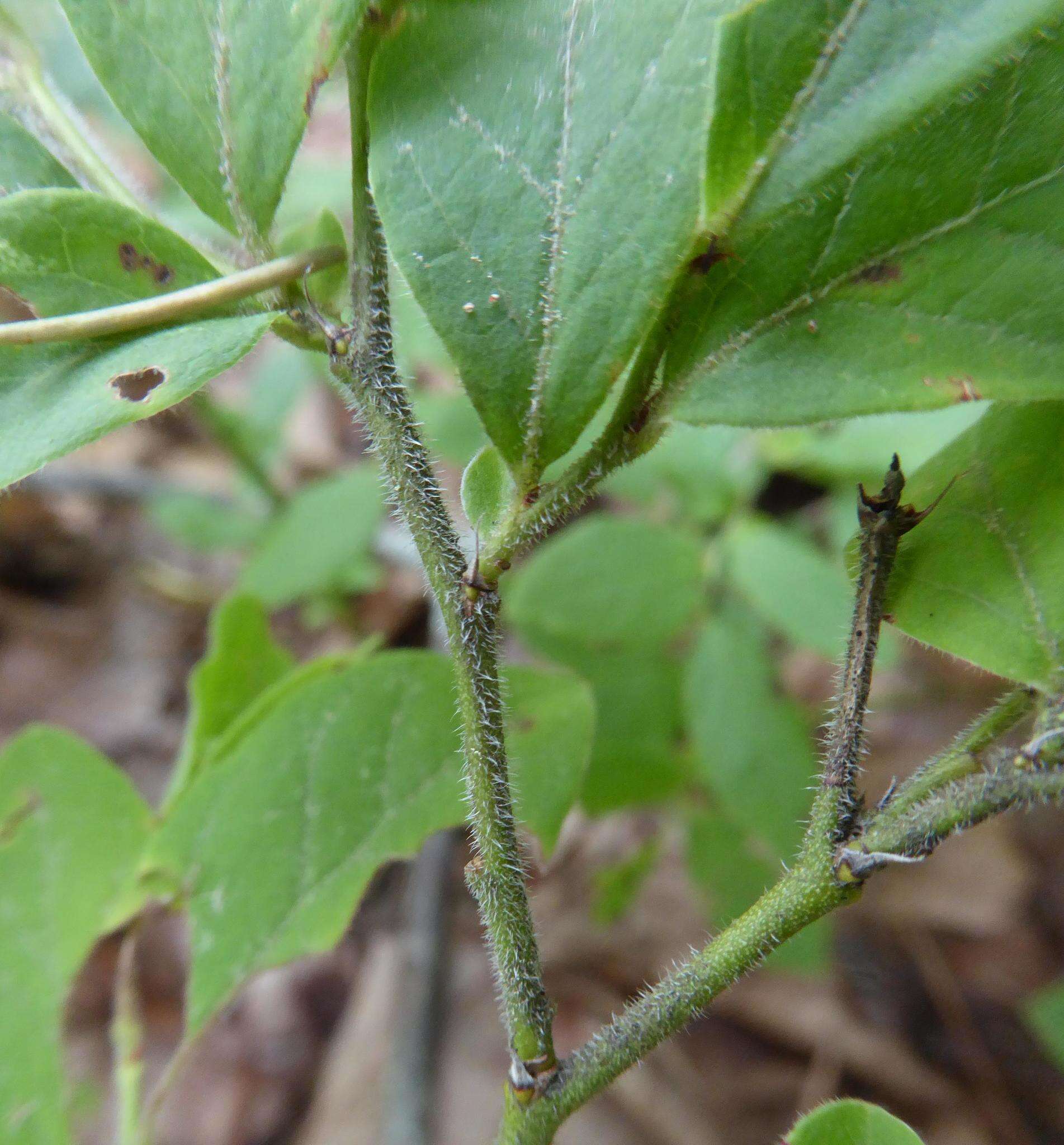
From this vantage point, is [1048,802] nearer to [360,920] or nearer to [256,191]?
[256,191]

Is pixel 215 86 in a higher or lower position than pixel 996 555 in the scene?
higher

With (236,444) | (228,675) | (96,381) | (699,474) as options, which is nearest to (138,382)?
(96,381)

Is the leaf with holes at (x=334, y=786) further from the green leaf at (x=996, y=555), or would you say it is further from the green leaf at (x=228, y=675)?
the green leaf at (x=996, y=555)

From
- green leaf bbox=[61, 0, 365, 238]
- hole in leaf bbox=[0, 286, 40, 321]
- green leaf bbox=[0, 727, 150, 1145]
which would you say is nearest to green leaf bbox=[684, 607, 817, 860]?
green leaf bbox=[0, 727, 150, 1145]

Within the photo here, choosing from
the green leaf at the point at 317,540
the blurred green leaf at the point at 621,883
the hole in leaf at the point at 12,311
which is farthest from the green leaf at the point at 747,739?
the hole in leaf at the point at 12,311

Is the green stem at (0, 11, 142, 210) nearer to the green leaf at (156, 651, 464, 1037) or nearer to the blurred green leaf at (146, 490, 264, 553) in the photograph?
the green leaf at (156, 651, 464, 1037)

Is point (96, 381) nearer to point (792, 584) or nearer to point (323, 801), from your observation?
point (323, 801)
